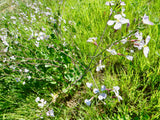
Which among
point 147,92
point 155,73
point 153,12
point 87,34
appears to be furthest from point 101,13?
point 147,92

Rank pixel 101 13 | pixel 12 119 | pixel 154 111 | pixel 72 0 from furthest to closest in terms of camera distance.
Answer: pixel 72 0 → pixel 101 13 → pixel 12 119 → pixel 154 111

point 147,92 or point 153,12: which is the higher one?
point 153,12

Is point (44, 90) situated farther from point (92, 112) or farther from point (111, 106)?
point (111, 106)

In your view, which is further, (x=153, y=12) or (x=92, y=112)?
(x=153, y=12)

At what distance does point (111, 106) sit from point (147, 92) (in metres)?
0.43

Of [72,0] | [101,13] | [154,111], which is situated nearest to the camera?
[154,111]

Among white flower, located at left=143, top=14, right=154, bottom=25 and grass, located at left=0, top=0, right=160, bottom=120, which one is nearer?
white flower, located at left=143, top=14, right=154, bottom=25

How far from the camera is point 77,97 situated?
4.47 feet

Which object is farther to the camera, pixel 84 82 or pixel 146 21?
pixel 84 82

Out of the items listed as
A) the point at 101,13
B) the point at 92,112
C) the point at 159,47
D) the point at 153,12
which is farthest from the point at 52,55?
the point at 153,12

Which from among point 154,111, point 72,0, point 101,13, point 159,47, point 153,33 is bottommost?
point 154,111

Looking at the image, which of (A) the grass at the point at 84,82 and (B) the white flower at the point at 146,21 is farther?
(A) the grass at the point at 84,82

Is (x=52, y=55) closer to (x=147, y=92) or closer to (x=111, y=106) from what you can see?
(x=111, y=106)

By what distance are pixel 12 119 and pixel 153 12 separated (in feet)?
8.07
